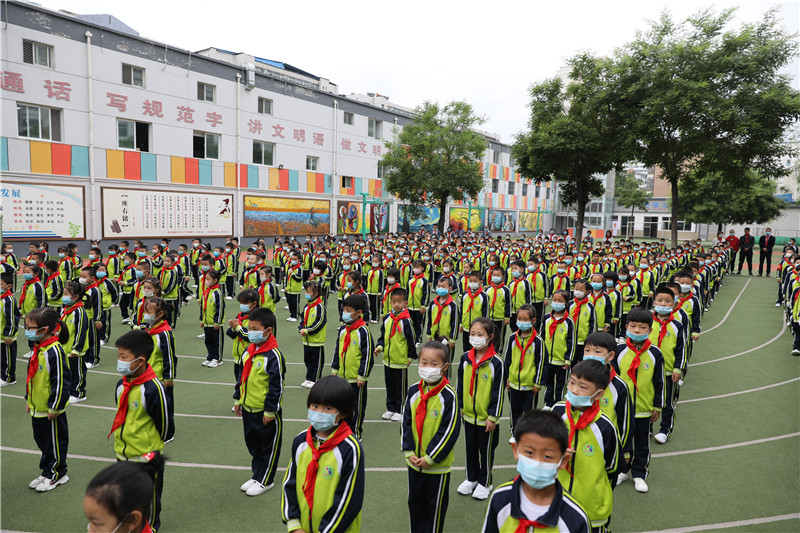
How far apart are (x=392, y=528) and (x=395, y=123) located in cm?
3225

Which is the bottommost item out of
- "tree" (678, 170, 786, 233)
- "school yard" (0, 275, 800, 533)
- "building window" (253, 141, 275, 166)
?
"school yard" (0, 275, 800, 533)

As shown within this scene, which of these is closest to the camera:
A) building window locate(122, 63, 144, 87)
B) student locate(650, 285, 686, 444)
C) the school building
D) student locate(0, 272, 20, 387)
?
student locate(650, 285, 686, 444)

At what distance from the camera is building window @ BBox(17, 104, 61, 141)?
18000 millimetres

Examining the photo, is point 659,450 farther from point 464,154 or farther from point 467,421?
point 464,154

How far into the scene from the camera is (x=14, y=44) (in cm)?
1748

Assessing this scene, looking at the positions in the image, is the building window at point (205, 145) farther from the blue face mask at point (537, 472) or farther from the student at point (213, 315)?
the blue face mask at point (537, 472)

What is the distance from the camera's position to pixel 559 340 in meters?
6.57

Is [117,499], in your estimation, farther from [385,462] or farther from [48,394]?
[385,462]

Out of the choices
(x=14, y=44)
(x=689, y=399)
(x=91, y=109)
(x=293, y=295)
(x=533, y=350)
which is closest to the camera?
(x=533, y=350)

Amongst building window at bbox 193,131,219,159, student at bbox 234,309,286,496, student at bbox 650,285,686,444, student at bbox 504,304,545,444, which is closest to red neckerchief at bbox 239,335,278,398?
student at bbox 234,309,286,496

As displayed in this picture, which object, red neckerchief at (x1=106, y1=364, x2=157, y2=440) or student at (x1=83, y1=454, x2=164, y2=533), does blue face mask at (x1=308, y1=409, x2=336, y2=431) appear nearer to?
student at (x1=83, y1=454, x2=164, y2=533)

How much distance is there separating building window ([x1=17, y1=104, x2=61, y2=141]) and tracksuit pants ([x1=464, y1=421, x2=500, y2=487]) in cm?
2097

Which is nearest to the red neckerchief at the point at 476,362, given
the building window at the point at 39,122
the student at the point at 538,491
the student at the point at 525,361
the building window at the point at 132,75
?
the student at the point at 525,361

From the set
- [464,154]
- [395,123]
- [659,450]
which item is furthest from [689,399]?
[395,123]
